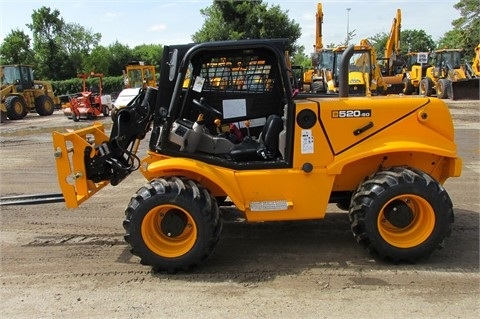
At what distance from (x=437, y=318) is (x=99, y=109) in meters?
20.4

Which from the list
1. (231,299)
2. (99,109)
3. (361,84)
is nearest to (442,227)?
(231,299)

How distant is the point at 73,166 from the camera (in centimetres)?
456

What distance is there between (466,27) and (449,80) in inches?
1056

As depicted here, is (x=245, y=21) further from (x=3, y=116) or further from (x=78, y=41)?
(x=78, y=41)

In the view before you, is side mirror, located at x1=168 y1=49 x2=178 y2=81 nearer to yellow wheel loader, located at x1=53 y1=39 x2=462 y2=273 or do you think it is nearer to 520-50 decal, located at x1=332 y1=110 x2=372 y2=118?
yellow wheel loader, located at x1=53 y1=39 x2=462 y2=273

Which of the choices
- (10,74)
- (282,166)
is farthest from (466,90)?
(10,74)

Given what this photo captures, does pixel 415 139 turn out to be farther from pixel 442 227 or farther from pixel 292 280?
pixel 292 280

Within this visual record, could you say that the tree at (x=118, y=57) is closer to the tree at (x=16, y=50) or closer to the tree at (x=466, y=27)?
the tree at (x=16, y=50)

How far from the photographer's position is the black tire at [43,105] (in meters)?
25.1

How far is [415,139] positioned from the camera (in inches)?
165

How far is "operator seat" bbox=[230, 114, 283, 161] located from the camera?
172 inches

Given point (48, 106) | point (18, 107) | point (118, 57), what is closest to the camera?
point (18, 107)

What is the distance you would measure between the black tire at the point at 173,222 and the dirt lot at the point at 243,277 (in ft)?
0.54

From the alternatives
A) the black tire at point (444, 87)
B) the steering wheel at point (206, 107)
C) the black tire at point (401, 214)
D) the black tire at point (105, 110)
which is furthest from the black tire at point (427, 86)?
the steering wheel at point (206, 107)
